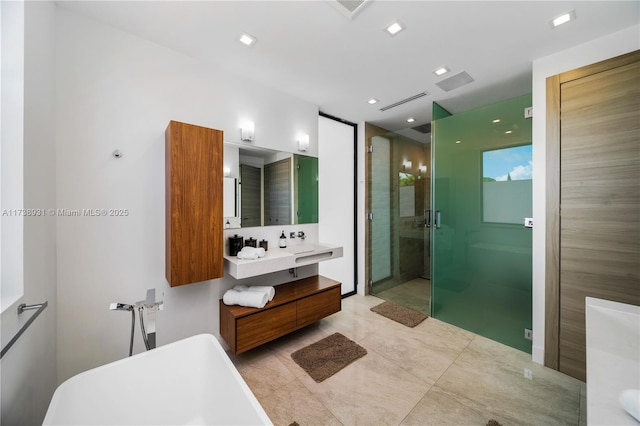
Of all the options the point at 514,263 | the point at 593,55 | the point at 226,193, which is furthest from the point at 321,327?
the point at 593,55

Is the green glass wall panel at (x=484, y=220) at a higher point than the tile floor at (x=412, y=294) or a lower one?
higher

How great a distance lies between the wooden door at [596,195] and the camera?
168cm

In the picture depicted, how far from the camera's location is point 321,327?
271cm

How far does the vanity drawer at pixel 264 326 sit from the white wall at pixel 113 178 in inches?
16.7

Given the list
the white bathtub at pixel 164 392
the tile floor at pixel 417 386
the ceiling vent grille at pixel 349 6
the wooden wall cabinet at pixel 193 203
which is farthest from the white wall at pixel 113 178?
the ceiling vent grille at pixel 349 6

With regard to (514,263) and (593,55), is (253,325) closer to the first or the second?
(514,263)

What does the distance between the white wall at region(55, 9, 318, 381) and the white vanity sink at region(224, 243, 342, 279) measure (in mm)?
410

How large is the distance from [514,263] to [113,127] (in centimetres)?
377

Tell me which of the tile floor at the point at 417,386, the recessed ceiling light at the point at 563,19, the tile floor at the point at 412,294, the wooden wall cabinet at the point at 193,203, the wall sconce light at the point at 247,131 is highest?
the recessed ceiling light at the point at 563,19

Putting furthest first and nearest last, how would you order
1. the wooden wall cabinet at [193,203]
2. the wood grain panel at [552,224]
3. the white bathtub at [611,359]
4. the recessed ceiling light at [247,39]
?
1. the wood grain panel at [552,224]
2. the recessed ceiling light at [247,39]
3. the wooden wall cabinet at [193,203]
4. the white bathtub at [611,359]

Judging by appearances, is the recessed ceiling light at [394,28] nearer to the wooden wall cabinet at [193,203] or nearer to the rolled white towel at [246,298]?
the wooden wall cabinet at [193,203]

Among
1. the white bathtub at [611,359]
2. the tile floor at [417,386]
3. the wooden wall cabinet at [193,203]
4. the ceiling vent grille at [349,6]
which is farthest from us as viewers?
the wooden wall cabinet at [193,203]

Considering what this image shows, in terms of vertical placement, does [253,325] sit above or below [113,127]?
below

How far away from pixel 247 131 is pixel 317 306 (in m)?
1.98
